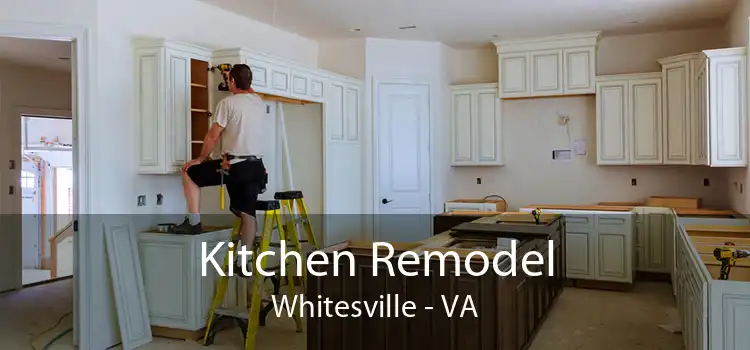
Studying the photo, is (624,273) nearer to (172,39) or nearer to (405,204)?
(405,204)

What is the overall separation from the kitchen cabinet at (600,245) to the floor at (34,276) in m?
6.20

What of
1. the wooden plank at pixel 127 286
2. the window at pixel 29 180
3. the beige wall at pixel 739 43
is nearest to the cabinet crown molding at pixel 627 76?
the beige wall at pixel 739 43

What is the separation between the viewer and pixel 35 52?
5938 mm

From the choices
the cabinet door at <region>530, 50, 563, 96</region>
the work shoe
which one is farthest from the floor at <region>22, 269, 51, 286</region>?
the cabinet door at <region>530, 50, 563, 96</region>

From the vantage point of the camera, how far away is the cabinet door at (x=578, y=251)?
19.6 feet

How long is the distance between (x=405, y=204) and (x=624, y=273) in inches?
97.2

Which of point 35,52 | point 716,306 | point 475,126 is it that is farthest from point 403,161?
point 716,306

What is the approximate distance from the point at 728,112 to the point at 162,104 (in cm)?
470

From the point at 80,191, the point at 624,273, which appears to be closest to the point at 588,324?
the point at 624,273

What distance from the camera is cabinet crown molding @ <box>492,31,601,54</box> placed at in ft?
21.1

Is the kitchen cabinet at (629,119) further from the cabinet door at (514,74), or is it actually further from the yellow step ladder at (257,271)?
the yellow step ladder at (257,271)

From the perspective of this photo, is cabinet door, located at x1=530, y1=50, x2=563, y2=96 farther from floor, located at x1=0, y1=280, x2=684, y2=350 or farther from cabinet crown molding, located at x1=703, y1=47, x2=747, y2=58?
floor, located at x1=0, y1=280, x2=684, y2=350

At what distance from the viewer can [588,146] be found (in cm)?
687

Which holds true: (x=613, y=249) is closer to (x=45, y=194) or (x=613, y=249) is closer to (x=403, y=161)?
(x=403, y=161)
